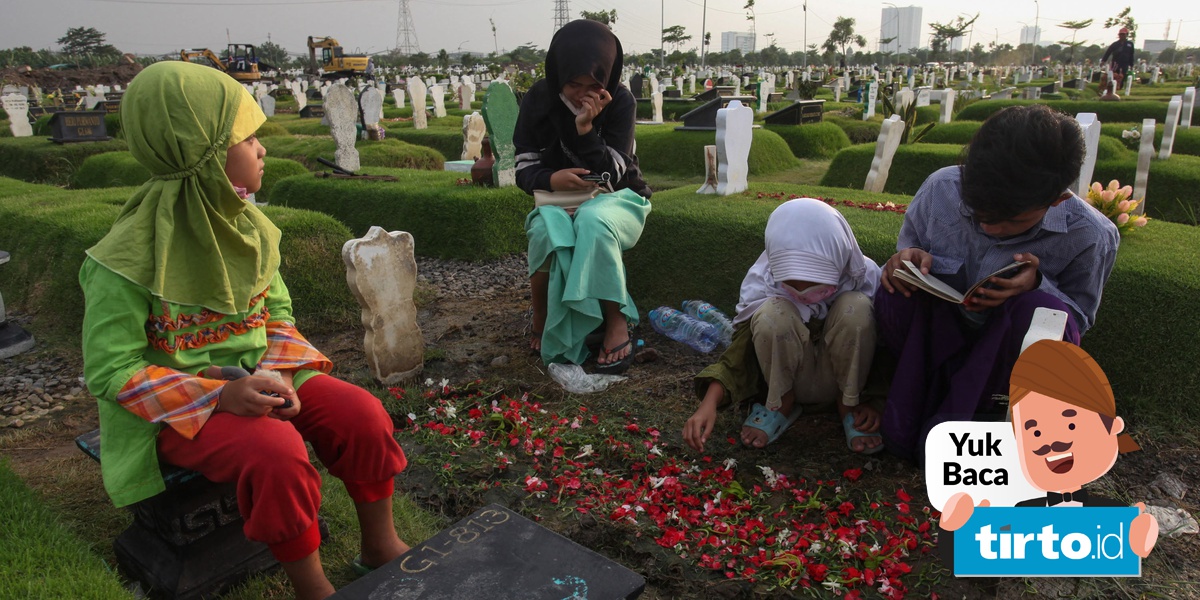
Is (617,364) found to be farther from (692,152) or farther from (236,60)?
(236,60)

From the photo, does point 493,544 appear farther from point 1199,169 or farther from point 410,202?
point 1199,169

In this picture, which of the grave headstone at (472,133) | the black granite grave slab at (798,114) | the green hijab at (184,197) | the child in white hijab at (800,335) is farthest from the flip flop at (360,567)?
the black granite grave slab at (798,114)

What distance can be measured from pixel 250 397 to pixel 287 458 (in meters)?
0.19

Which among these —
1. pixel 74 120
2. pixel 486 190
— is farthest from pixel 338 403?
pixel 74 120

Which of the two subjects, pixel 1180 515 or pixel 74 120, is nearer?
pixel 1180 515

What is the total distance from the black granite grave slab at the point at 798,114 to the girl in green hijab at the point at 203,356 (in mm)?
12112

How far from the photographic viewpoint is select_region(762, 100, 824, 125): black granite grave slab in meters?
13.0

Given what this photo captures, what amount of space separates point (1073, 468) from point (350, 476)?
182 centimetres

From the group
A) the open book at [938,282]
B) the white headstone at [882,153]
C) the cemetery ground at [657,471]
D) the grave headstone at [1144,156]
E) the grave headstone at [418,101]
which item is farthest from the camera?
the grave headstone at [418,101]

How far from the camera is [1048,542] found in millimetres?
1817

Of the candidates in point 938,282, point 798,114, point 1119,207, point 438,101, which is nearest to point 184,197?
point 938,282

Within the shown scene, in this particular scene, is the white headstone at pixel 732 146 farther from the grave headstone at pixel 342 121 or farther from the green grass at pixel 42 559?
the green grass at pixel 42 559

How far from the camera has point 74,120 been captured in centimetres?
1270

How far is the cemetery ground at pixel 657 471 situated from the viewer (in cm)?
212
